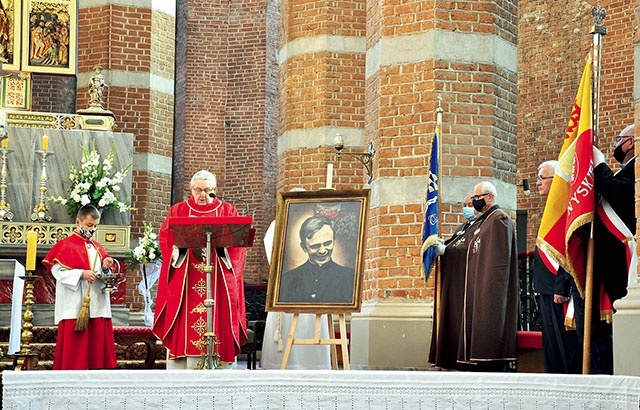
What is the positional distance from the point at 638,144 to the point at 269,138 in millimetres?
15857

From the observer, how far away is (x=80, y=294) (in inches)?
381

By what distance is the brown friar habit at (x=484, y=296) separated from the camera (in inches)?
344

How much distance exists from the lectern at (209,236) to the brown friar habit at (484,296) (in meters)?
1.94

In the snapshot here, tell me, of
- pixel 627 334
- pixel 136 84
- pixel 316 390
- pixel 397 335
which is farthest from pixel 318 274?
pixel 136 84

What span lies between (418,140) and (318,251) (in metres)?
2.76

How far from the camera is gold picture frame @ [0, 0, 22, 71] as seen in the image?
1365 centimetres

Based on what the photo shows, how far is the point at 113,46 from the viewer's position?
15445 millimetres

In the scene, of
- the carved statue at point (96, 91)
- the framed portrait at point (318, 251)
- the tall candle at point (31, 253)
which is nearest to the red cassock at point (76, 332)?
the tall candle at point (31, 253)

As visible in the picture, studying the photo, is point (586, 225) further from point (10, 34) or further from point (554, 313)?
point (10, 34)

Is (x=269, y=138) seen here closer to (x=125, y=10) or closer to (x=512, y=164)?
(x=125, y=10)

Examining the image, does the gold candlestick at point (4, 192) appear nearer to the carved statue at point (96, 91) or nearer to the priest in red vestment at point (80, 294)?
the carved statue at point (96, 91)

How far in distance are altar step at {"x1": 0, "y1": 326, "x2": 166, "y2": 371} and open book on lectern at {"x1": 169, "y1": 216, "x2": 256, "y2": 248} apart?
3.39 m

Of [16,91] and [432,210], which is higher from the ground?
[16,91]

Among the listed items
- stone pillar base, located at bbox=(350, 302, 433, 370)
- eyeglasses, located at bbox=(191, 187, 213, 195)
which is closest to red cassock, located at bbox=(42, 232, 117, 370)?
eyeglasses, located at bbox=(191, 187, 213, 195)
